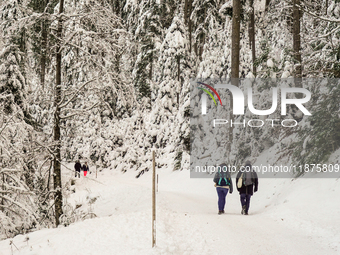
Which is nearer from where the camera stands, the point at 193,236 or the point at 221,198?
the point at 193,236

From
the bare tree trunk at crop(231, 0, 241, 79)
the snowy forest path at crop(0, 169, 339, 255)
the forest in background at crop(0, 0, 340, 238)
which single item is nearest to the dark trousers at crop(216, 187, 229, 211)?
the snowy forest path at crop(0, 169, 339, 255)

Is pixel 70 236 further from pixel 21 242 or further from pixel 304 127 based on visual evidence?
pixel 304 127

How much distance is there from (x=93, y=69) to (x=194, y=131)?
1344cm

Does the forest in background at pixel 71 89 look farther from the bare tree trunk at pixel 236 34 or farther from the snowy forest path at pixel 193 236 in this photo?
the snowy forest path at pixel 193 236

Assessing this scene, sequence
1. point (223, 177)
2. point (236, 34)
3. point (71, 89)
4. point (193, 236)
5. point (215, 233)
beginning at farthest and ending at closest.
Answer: point (236, 34)
point (223, 177)
point (71, 89)
point (215, 233)
point (193, 236)

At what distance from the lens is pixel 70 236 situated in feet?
22.1

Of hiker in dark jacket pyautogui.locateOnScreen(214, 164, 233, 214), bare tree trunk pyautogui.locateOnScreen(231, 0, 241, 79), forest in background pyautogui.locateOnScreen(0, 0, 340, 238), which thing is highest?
bare tree trunk pyautogui.locateOnScreen(231, 0, 241, 79)


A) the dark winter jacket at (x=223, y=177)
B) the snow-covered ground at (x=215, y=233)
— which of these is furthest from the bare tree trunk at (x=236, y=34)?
the snow-covered ground at (x=215, y=233)

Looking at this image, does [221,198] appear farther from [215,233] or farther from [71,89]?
[71,89]

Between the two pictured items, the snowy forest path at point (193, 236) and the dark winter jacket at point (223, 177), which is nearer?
the snowy forest path at point (193, 236)

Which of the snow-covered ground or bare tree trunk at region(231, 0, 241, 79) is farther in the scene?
bare tree trunk at region(231, 0, 241, 79)

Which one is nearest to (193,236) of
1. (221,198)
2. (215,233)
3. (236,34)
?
(215,233)

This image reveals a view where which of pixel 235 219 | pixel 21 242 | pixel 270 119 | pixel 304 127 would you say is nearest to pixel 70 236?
pixel 21 242

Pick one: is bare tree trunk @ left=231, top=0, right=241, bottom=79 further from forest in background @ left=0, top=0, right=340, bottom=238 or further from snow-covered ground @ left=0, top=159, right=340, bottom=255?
snow-covered ground @ left=0, top=159, right=340, bottom=255
